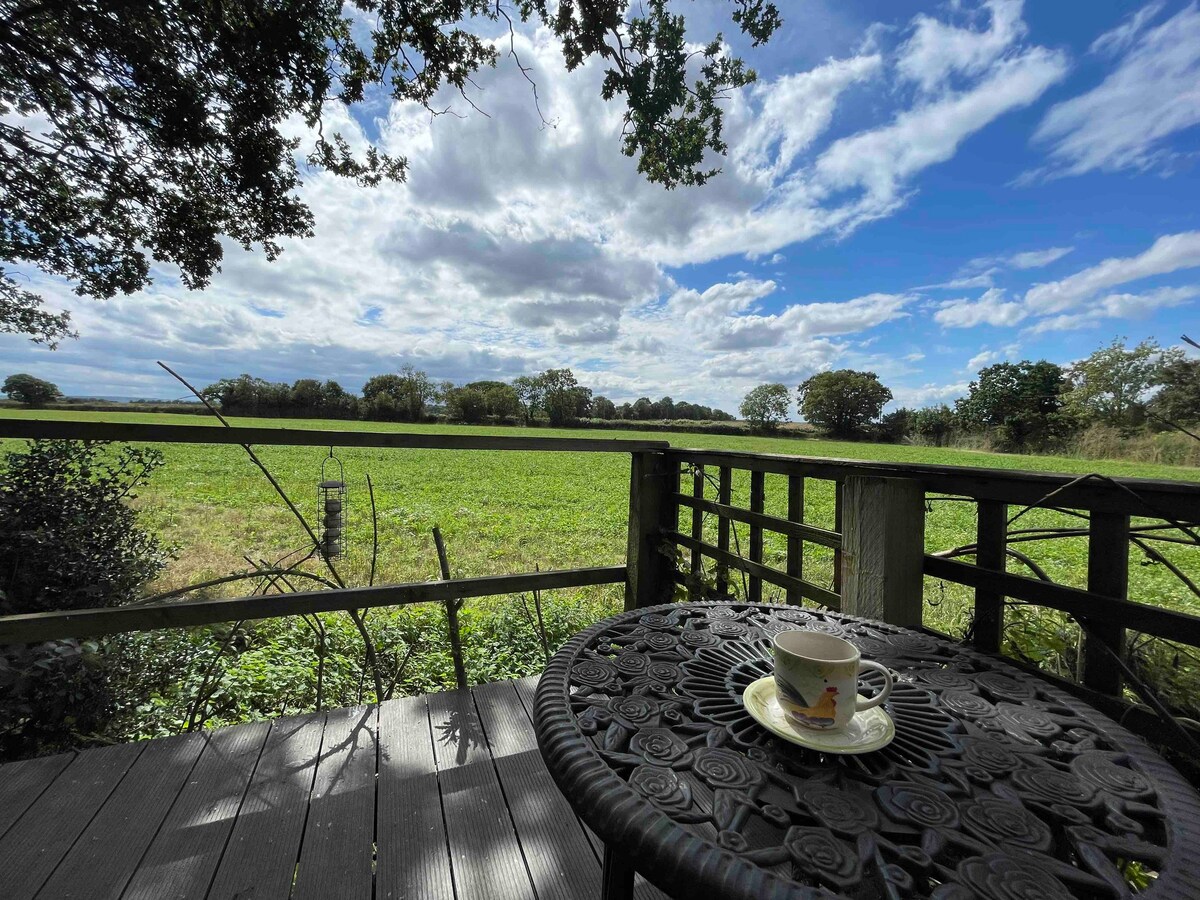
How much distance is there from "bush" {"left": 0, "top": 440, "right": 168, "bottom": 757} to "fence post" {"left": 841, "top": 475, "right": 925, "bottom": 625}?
2.68m

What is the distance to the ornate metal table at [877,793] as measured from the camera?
45 cm

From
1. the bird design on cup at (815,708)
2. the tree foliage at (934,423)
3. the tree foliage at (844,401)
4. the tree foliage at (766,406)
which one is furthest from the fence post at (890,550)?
the tree foliage at (844,401)

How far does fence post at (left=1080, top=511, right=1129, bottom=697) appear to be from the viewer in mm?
936

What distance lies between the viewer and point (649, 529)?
2158 millimetres

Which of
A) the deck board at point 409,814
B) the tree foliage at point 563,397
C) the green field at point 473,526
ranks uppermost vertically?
the tree foliage at point 563,397

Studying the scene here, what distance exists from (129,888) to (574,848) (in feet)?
3.16

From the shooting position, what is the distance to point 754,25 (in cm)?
312

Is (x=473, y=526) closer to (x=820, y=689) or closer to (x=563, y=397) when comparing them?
(x=820, y=689)

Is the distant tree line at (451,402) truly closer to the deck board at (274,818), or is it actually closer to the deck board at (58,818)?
the deck board at (58,818)

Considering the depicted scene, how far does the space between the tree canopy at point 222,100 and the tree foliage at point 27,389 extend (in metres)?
0.44

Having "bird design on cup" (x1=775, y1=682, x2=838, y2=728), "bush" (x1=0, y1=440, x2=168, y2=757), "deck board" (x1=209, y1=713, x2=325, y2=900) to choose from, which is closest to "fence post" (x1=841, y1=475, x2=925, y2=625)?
"bird design on cup" (x1=775, y1=682, x2=838, y2=728)

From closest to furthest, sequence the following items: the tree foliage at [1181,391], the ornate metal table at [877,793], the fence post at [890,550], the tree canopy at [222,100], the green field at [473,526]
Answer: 1. the ornate metal table at [877,793]
2. the fence post at [890,550]
3. the tree foliage at [1181,391]
4. the tree canopy at [222,100]
5. the green field at [473,526]

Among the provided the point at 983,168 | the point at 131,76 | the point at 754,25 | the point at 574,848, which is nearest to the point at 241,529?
the point at 131,76

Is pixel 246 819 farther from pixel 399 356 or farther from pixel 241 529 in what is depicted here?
pixel 399 356
